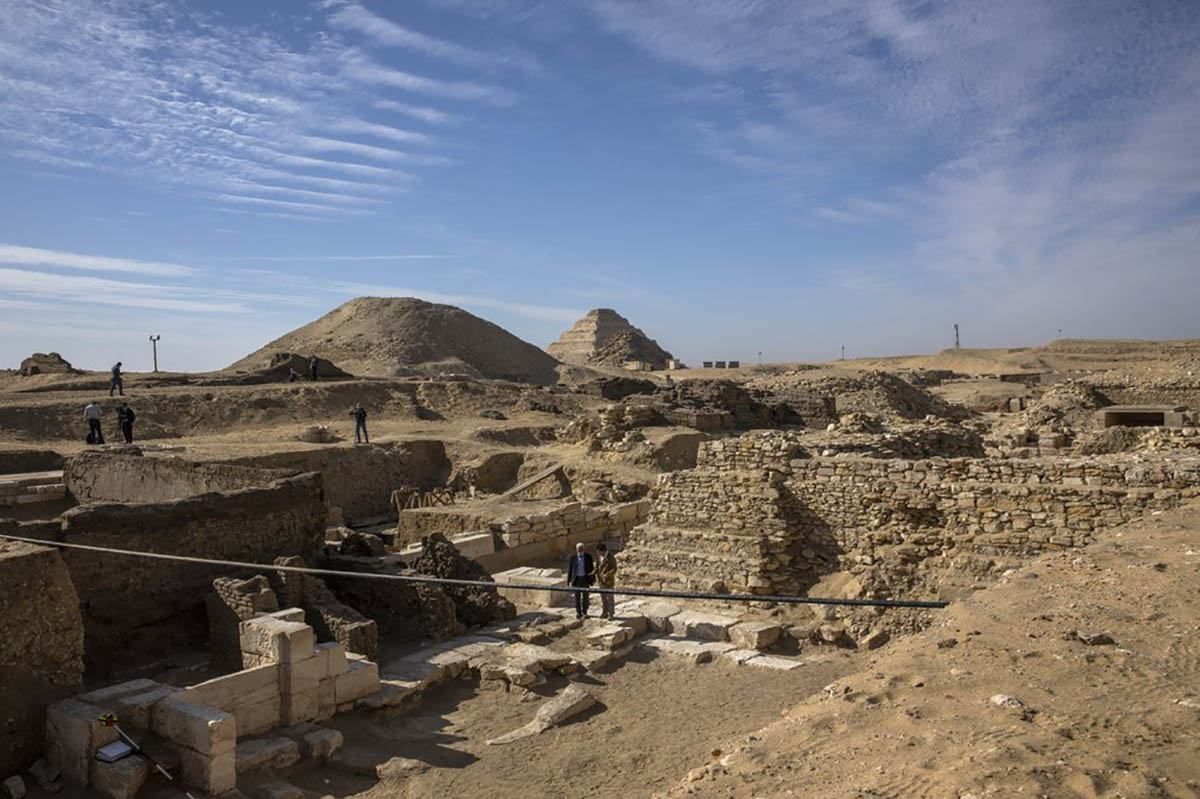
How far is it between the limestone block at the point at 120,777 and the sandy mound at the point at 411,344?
1683 inches

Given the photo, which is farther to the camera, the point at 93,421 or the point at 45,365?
the point at 45,365

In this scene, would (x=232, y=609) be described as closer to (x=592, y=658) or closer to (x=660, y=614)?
(x=592, y=658)

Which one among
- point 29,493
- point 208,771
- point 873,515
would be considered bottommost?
point 208,771

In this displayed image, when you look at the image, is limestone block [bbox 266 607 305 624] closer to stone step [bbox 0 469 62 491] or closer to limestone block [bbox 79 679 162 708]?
limestone block [bbox 79 679 162 708]

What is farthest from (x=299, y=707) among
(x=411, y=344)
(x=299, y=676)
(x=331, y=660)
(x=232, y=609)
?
(x=411, y=344)

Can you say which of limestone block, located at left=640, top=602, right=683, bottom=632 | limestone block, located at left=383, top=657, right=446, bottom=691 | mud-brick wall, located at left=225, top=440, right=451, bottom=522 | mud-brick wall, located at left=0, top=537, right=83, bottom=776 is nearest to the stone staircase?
mud-brick wall, located at left=225, top=440, right=451, bottom=522

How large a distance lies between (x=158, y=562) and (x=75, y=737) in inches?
129

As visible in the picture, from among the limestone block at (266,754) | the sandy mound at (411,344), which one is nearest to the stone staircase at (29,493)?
the limestone block at (266,754)

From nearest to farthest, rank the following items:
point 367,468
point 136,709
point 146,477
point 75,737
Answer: point 75,737 → point 136,709 → point 146,477 → point 367,468

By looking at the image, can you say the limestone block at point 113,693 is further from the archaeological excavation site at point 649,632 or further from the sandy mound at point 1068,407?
the sandy mound at point 1068,407

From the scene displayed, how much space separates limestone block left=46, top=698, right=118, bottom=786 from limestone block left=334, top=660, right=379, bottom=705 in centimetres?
191

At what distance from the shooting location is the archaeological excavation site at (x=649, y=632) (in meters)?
4.71

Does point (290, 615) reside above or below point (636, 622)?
above

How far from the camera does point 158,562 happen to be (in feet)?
32.6
